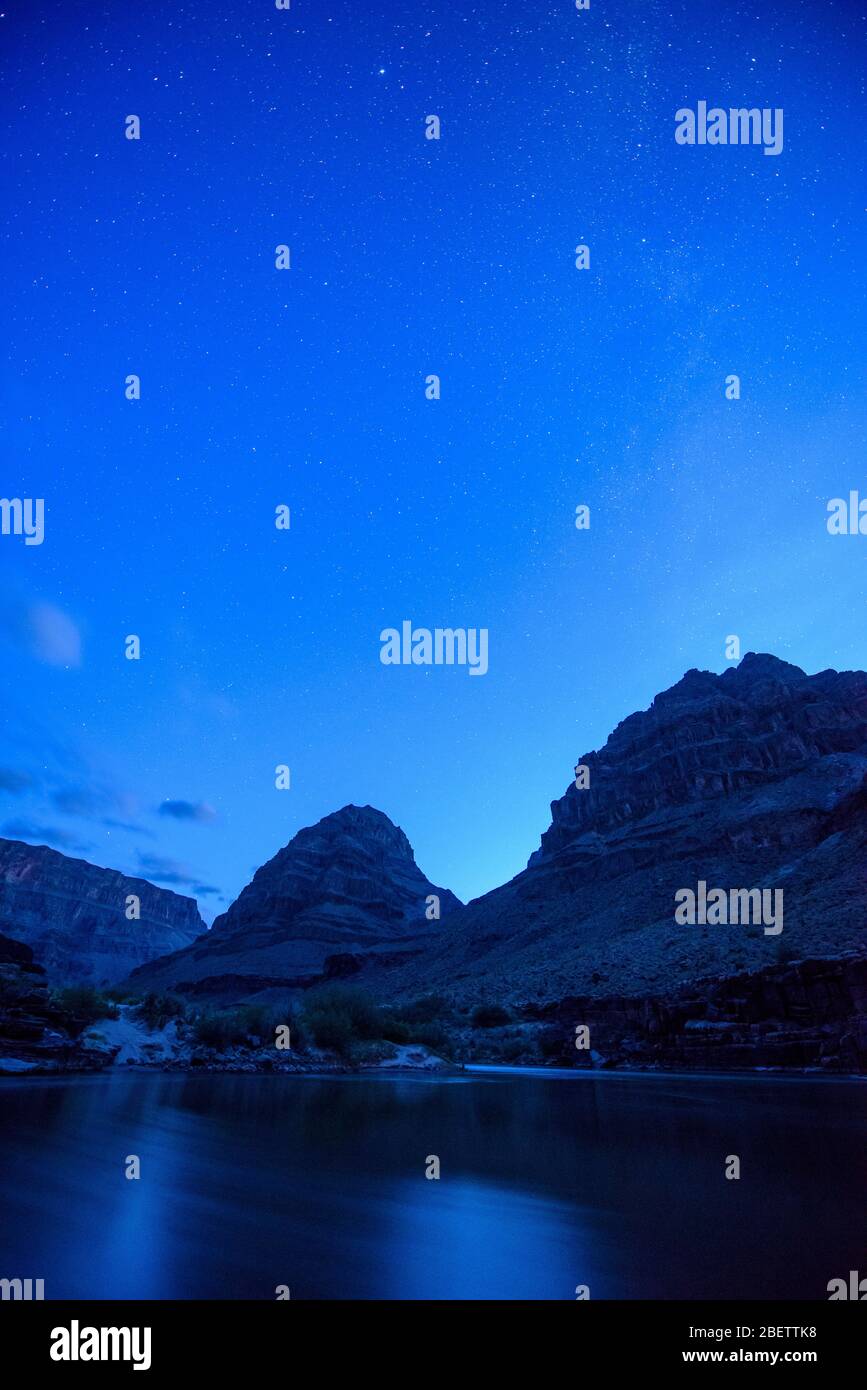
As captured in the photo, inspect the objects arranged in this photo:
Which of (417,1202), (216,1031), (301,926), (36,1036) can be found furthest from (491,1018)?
(301,926)

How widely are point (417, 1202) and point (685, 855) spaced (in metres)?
81.2

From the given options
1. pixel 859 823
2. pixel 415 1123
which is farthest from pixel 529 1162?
pixel 859 823

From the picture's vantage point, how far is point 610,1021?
4794 centimetres

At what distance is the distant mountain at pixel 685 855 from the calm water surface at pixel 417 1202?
30281 mm

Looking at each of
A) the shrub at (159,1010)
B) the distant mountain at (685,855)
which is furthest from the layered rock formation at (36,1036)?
the distant mountain at (685,855)

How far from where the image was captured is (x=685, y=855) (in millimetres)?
84750

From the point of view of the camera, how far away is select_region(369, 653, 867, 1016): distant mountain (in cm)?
5300

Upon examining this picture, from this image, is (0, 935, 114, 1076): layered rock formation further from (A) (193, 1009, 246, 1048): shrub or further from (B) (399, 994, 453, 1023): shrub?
(B) (399, 994, 453, 1023): shrub

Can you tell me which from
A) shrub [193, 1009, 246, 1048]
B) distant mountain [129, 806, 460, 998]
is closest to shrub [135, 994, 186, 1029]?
shrub [193, 1009, 246, 1048]

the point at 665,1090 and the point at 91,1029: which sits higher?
the point at 91,1029

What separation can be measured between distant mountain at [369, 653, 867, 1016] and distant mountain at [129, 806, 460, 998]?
24.5 m

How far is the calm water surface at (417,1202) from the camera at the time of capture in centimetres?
724
